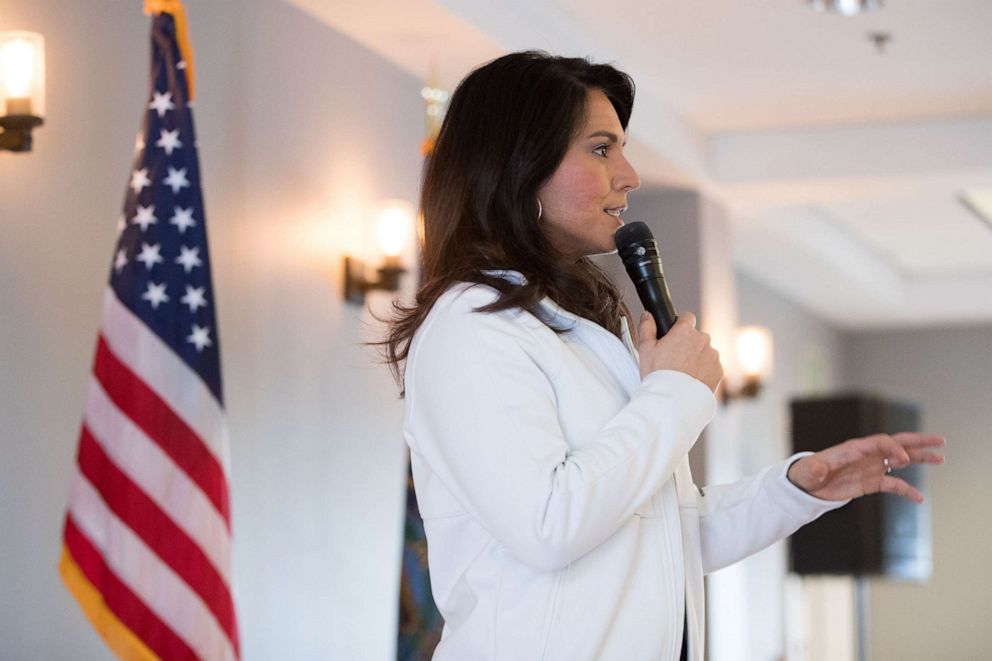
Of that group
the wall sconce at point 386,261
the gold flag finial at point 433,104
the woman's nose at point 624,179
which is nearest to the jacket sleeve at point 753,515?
the woman's nose at point 624,179

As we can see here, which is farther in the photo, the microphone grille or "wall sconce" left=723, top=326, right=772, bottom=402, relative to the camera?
"wall sconce" left=723, top=326, right=772, bottom=402

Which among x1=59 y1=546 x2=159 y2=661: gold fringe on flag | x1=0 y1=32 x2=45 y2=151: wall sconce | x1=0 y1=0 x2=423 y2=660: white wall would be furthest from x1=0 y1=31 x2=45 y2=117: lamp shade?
x1=59 y1=546 x2=159 y2=661: gold fringe on flag

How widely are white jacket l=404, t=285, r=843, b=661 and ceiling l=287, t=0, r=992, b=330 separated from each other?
104 inches

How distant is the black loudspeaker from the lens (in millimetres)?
7488

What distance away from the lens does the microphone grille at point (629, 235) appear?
5.37 ft

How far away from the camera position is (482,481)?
1396 millimetres

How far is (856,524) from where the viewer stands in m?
7.48

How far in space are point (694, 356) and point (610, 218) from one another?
0.76ft

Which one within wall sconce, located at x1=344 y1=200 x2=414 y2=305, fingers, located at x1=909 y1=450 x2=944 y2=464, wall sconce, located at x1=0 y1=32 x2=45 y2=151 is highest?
wall sconce, located at x1=0 y1=32 x2=45 y2=151

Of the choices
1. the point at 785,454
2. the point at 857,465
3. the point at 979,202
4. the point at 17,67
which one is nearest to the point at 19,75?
the point at 17,67

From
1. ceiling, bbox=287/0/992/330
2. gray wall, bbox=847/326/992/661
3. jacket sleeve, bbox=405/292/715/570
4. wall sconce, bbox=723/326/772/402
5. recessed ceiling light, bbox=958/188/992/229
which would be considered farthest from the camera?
gray wall, bbox=847/326/992/661

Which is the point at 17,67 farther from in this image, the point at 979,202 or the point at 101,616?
the point at 979,202

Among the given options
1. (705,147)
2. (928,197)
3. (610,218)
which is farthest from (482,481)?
(928,197)

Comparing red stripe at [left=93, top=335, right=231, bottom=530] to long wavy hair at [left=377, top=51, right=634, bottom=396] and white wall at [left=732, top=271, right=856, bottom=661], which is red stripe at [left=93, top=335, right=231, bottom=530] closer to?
long wavy hair at [left=377, top=51, right=634, bottom=396]
